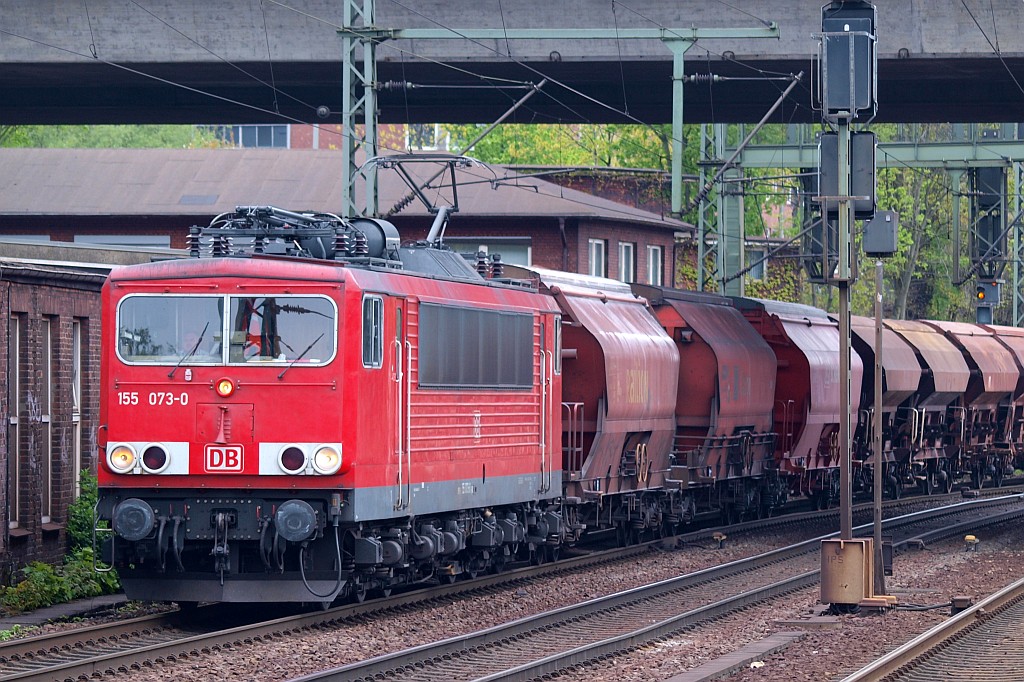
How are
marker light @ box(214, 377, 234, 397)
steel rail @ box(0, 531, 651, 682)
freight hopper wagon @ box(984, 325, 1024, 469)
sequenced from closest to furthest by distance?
steel rail @ box(0, 531, 651, 682), marker light @ box(214, 377, 234, 397), freight hopper wagon @ box(984, 325, 1024, 469)

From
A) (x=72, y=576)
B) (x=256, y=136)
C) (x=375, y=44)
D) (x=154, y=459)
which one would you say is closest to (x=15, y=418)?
(x=72, y=576)

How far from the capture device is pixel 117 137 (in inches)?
3497

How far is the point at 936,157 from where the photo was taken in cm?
4041

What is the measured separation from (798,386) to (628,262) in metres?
20.0

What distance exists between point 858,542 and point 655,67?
12409 millimetres

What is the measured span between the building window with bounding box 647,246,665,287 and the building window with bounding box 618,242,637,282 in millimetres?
1442

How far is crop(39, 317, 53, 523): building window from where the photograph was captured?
18.4 metres

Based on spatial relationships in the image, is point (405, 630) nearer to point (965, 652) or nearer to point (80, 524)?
point (965, 652)

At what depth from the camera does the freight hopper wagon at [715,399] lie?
24.9 m

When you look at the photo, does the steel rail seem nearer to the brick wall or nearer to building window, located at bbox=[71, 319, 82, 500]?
the brick wall

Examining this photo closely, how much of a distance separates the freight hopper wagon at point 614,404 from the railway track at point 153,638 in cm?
341

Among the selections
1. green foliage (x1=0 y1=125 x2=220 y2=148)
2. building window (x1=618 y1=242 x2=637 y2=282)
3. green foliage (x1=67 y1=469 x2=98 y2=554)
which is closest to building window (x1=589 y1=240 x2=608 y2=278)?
building window (x1=618 y1=242 x2=637 y2=282)

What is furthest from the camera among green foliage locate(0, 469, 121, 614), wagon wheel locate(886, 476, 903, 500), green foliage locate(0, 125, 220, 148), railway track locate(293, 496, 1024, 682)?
green foliage locate(0, 125, 220, 148)

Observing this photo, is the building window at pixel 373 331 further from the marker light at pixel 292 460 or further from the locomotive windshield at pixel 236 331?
the marker light at pixel 292 460
